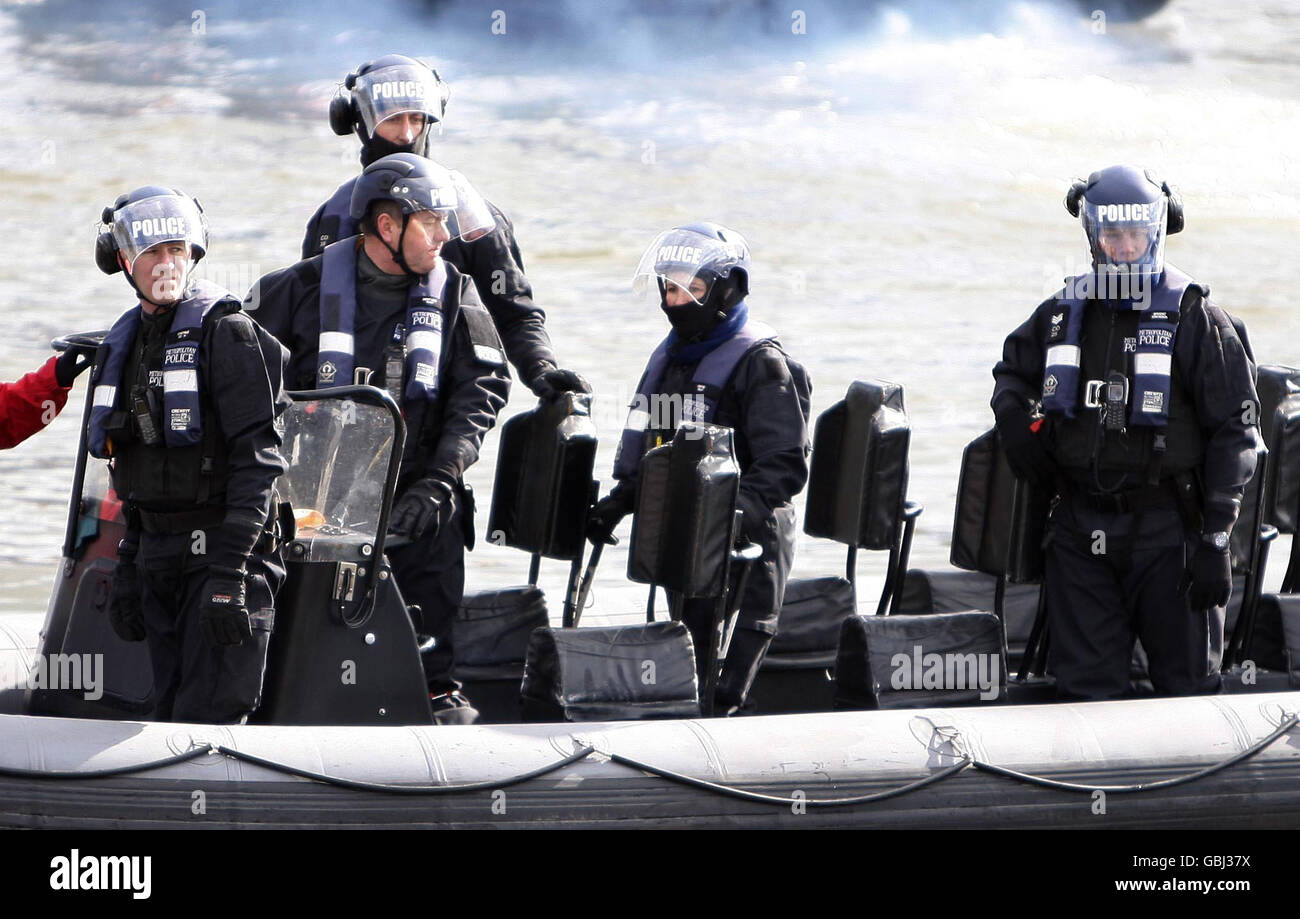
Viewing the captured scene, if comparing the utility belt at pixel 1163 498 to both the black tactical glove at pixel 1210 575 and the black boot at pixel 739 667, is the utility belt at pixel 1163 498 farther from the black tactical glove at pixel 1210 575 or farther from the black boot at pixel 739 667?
the black boot at pixel 739 667

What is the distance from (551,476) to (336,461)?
2.55ft

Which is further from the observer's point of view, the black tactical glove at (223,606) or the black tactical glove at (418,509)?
the black tactical glove at (418,509)

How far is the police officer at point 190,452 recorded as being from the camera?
443 cm

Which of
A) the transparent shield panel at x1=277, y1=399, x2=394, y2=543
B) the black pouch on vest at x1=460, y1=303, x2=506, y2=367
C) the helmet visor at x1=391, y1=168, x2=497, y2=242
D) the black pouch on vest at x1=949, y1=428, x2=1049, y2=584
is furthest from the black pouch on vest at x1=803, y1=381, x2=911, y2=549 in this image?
the transparent shield panel at x1=277, y1=399, x2=394, y2=543

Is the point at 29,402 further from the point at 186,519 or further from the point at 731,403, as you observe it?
the point at 731,403

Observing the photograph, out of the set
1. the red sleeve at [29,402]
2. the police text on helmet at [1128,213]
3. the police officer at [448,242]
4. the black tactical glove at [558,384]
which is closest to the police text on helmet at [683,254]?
the black tactical glove at [558,384]

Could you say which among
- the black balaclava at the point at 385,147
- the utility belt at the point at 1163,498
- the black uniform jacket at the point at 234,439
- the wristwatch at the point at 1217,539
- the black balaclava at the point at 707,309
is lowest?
the wristwatch at the point at 1217,539

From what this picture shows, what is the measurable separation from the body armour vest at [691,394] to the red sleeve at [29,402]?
→ 1.42 meters

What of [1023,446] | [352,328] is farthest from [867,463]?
[352,328]

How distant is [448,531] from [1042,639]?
1690mm

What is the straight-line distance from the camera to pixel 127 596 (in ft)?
15.2

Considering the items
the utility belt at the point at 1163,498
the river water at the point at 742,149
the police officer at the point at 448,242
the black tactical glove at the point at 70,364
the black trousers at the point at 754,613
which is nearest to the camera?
the black tactical glove at the point at 70,364
